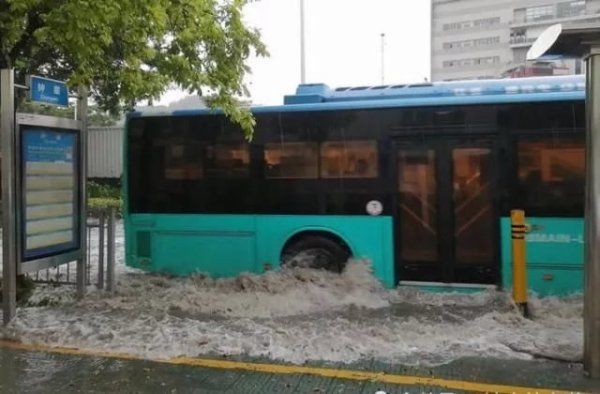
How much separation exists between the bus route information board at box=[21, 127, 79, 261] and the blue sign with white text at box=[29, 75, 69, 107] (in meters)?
0.32

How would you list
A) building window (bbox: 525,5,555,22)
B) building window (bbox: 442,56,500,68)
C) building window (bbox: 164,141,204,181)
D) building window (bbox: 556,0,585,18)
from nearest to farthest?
building window (bbox: 164,141,204,181) → building window (bbox: 556,0,585,18) → building window (bbox: 525,5,555,22) → building window (bbox: 442,56,500,68)

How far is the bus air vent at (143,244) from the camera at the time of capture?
8961 mm

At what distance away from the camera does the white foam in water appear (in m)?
5.59

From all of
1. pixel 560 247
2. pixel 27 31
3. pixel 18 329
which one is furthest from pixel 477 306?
pixel 27 31

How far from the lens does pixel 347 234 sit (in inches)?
319

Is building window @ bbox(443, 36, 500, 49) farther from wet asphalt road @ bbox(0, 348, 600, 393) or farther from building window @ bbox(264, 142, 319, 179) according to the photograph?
wet asphalt road @ bbox(0, 348, 600, 393)

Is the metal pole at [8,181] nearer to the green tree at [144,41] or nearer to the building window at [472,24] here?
the green tree at [144,41]

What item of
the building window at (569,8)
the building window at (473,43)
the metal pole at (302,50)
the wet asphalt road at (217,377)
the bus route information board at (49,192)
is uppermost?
the building window at (569,8)

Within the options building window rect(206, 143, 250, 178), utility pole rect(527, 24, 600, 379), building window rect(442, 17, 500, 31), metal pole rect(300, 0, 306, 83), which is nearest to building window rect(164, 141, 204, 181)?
building window rect(206, 143, 250, 178)

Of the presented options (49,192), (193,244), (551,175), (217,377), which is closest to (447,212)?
(551,175)

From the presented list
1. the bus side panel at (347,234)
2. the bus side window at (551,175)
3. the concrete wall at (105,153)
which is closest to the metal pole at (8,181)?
the bus side panel at (347,234)

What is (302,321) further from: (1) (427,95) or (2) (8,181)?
(1) (427,95)

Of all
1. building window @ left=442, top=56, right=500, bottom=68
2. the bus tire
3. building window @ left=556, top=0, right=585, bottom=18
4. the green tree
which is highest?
building window @ left=556, top=0, right=585, bottom=18

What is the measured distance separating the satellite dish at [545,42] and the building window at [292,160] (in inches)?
138
